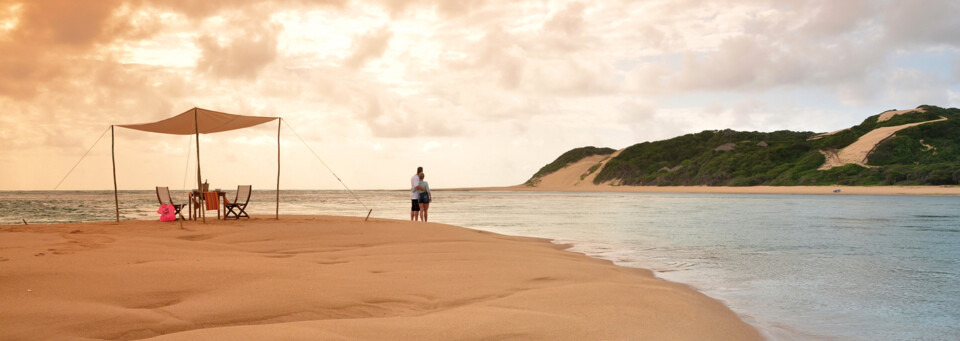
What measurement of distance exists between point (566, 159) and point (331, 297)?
108 metres

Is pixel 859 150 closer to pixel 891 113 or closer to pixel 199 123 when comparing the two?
pixel 891 113

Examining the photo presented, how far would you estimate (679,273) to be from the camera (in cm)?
753

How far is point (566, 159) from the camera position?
110812 mm

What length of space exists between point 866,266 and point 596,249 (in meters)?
3.99

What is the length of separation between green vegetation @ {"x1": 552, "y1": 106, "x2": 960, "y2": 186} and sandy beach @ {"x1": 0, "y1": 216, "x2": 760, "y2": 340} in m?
49.1

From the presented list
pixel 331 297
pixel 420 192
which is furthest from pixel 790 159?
pixel 331 297

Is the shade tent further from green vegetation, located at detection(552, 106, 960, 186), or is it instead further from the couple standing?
green vegetation, located at detection(552, 106, 960, 186)

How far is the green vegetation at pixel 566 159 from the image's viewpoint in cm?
10914

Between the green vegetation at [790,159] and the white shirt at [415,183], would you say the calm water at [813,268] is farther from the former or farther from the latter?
the green vegetation at [790,159]

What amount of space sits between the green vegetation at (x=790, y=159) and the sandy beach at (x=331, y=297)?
49.1m

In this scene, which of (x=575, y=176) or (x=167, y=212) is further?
(x=575, y=176)

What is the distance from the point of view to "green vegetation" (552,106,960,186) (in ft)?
159

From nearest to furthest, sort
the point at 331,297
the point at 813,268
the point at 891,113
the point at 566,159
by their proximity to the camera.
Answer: the point at 331,297 < the point at 813,268 < the point at 891,113 < the point at 566,159

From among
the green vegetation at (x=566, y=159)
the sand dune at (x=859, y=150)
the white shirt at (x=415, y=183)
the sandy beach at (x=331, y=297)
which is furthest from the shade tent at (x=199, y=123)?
the green vegetation at (x=566, y=159)
